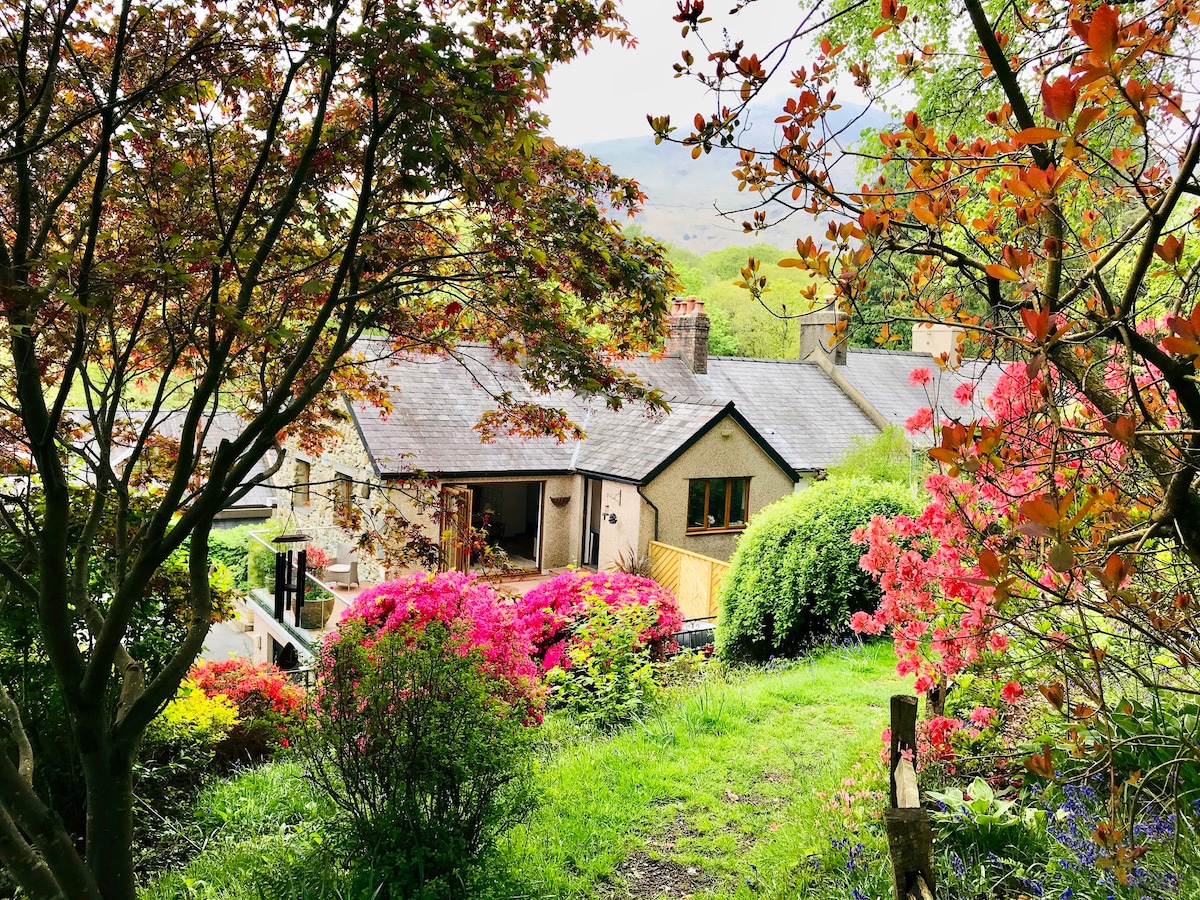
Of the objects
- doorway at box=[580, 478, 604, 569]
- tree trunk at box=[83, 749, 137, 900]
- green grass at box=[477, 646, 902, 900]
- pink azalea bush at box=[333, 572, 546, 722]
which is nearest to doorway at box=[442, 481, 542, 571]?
doorway at box=[580, 478, 604, 569]

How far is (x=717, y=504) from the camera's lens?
1698 centimetres

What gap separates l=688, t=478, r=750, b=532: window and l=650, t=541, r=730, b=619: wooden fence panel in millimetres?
1359

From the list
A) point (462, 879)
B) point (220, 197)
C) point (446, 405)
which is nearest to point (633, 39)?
point (220, 197)

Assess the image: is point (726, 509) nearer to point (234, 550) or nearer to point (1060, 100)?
point (234, 550)

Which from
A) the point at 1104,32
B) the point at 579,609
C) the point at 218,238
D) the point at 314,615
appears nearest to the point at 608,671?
the point at 579,609

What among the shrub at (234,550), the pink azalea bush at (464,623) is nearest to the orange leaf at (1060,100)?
the pink azalea bush at (464,623)

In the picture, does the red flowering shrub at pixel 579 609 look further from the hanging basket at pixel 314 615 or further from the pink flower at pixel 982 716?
the hanging basket at pixel 314 615

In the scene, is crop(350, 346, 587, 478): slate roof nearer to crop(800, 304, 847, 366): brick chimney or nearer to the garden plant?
crop(800, 304, 847, 366): brick chimney

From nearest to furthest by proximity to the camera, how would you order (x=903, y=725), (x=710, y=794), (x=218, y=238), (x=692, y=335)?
(x=218, y=238) < (x=903, y=725) < (x=710, y=794) < (x=692, y=335)

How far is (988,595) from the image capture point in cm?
371

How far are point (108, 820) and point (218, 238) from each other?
8.51 feet

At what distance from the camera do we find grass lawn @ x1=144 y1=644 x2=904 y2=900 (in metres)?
4.43

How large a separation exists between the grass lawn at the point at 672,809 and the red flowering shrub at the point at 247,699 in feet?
3.07

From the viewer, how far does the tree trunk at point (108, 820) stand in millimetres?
3291
